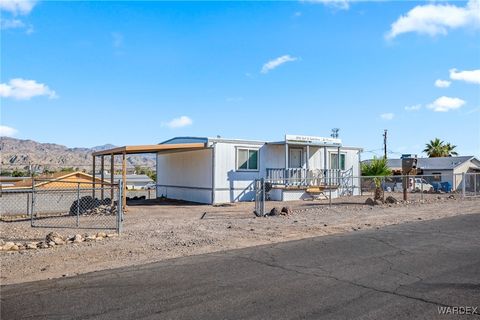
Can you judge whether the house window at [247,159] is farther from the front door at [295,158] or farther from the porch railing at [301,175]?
the front door at [295,158]

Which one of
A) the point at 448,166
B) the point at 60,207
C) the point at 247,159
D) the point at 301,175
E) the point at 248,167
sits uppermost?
the point at 448,166

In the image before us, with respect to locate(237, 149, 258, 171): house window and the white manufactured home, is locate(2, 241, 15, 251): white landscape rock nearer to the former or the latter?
the white manufactured home

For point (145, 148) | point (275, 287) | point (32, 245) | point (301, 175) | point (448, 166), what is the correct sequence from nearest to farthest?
point (275, 287) < point (32, 245) < point (145, 148) < point (301, 175) < point (448, 166)

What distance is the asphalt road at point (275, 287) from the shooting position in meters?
5.23

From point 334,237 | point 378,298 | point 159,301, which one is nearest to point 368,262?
point 378,298

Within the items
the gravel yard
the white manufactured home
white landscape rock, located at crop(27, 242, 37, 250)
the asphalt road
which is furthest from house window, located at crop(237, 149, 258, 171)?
white landscape rock, located at crop(27, 242, 37, 250)

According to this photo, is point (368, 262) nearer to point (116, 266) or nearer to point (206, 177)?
point (116, 266)

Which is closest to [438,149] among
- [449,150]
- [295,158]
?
[449,150]

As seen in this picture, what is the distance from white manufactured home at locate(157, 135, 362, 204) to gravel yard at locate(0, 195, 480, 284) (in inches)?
80.8

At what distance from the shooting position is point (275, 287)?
627 centimetres

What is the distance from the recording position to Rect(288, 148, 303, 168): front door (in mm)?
24344

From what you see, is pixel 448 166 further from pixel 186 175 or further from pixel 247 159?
pixel 186 175

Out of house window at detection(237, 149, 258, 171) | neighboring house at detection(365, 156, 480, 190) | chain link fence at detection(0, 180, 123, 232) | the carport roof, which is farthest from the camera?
neighboring house at detection(365, 156, 480, 190)

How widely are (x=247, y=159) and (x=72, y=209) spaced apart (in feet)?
28.7
